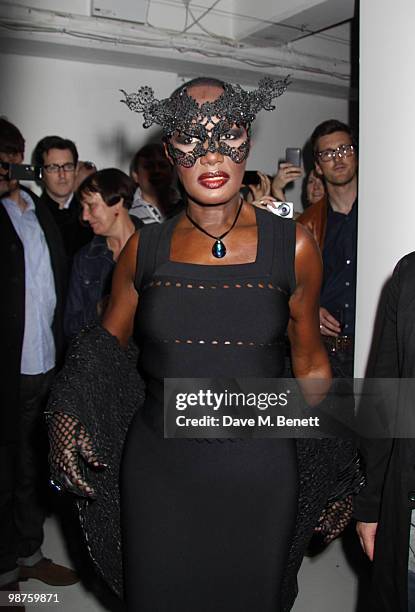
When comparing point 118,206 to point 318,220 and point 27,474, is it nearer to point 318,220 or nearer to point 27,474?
point 318,220

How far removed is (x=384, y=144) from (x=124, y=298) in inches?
40.8

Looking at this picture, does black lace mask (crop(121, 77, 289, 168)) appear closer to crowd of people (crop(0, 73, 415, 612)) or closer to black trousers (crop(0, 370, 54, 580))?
crowd of people (crop(0, 73, 415, 612))

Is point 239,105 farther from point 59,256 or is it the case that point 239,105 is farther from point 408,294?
point 59,256

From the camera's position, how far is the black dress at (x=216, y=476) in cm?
136

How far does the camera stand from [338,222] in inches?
109

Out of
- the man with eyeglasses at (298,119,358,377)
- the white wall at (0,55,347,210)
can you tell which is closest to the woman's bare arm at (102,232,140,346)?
the man with eyeglasses at (298,119,358,377)

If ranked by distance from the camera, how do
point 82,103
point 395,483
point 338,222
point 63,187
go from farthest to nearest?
point 82,103 → point 63,187 → point 338,222 → point 395,483

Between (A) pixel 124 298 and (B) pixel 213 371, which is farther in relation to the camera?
(A) pixel 124 298

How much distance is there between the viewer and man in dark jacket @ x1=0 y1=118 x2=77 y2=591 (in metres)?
2.37

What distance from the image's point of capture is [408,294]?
128 centimetres

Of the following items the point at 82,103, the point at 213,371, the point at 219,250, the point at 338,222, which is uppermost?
the point at 82,103

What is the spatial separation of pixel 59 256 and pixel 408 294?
65.7 inches

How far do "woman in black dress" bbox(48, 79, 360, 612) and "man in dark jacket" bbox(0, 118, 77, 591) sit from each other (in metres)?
1.10

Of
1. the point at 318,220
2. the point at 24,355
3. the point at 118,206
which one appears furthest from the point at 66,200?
the point at 318,220
